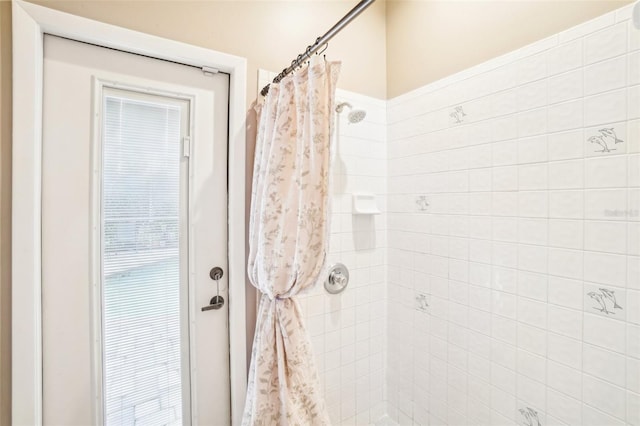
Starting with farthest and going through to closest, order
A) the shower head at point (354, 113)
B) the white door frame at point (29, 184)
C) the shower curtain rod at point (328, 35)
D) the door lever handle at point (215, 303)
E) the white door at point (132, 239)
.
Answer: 1. the shower head at point (354, 113)
2. the door lever handle at point (215, 303)
3. the white door at point (132, 239)
4. the white door frame at point (29, 184)
5. the shower curtain rod at point (328, 35)

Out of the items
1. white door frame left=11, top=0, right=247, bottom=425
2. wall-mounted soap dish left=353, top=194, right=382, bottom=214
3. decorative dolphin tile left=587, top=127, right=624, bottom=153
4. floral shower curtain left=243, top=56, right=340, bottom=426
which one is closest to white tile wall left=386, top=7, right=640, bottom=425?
decorative dolphin tile left=587, top=127, right=624, bottom=153

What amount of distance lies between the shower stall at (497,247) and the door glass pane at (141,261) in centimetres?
66

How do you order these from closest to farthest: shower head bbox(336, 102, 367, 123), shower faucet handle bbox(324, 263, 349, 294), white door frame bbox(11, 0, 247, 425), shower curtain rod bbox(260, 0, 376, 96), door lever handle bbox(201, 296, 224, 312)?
shower curtain rod bbox(260, 0, 376, 96) → white door frame bbox(11, 0, 247, 425) → door lever handle bbox(201, 296, 224, 312) → shower head bbox(336, 102, 367, 123) → shower faucet handle bbox(324, 263, 349, 294)

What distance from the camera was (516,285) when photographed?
1.19 metres

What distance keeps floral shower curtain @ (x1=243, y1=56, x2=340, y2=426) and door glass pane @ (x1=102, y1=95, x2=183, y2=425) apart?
1.17 ft

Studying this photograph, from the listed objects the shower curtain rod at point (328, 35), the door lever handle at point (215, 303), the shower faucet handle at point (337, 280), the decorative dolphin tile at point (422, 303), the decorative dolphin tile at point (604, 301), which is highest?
the shower curtain rod at point (328, 35)

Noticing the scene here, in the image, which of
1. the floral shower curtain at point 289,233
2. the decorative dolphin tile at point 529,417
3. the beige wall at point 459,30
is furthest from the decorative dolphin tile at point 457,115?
the decorative dolphin tile at point 529,417

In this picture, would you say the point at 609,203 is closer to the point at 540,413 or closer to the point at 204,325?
the point at 540,413

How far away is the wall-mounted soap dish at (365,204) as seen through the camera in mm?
1595

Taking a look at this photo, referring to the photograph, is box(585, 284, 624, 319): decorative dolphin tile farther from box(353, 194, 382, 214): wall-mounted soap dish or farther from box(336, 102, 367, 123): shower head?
box(336, 102, 367, 123): shower head

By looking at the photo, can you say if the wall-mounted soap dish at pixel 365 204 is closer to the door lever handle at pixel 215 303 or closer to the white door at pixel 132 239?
the white door at pixel 132 239

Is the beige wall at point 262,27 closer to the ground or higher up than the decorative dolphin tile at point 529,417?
higher up

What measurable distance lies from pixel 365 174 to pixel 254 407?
1233mm

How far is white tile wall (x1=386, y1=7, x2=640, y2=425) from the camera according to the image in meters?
0.93
